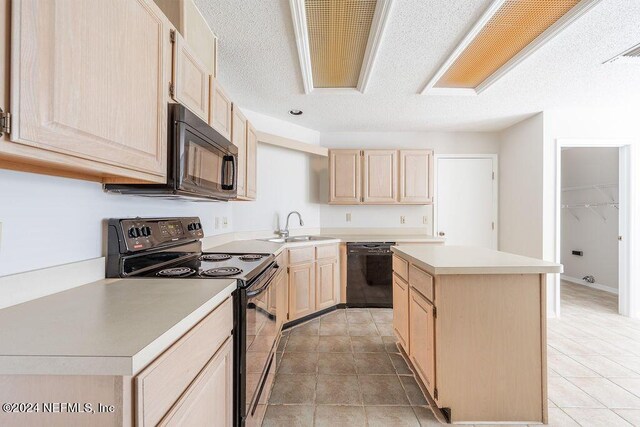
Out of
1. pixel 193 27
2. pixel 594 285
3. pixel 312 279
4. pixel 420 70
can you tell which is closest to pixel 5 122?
pixel 193 27

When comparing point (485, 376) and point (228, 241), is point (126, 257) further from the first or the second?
point (485, 376)

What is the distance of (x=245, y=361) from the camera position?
1.23 metres

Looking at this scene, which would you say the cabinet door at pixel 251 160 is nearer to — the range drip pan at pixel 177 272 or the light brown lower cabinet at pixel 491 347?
the range drip pan at pixel 177 272

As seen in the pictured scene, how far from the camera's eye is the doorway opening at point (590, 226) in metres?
4.09

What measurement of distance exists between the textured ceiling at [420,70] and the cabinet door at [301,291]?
178 centimetres

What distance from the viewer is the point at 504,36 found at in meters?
1.99

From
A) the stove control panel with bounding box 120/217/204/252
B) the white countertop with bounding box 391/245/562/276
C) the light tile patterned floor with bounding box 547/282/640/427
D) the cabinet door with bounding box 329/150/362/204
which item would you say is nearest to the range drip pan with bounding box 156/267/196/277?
the stove control panel with bounding box 120/217/204/252

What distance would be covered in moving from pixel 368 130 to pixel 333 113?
0.88 metres

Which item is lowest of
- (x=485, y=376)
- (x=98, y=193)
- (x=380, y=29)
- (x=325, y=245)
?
(x=485, y=376)

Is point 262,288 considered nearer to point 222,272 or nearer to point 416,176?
point 222,272

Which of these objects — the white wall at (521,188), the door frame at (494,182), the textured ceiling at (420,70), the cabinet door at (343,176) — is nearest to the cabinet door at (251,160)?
the textured ceiling at (420,70)

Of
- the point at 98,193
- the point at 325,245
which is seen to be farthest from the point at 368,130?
the point at 98,193

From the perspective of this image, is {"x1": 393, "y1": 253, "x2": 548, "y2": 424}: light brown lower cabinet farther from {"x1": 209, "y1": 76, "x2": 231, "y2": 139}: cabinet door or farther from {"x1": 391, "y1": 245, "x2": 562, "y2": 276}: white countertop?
{"x1": 209, "y1": 76, "x2": 231, "y2": 139}: cabinet door

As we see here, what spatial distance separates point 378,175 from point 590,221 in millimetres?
3621
